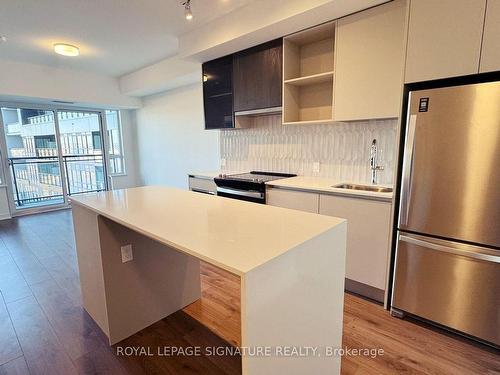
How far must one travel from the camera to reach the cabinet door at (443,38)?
1.62 m

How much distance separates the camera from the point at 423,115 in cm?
183

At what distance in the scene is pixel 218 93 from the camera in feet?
11.5

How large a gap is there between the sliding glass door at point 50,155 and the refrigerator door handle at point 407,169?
639cm

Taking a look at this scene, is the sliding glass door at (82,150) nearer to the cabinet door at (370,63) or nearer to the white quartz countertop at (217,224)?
the white quartz countertop at (217,224)

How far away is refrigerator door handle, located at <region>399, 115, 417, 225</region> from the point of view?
1.89 m

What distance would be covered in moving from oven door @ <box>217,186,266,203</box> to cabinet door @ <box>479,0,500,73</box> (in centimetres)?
197

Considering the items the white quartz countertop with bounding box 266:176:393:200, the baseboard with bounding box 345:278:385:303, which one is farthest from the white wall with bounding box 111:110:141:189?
the baseboard with bounding box 345:278:385:303

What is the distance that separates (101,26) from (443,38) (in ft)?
11.0

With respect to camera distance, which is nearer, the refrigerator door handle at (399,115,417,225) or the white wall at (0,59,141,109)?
the refrigerator door handle at (399,115,417,225)

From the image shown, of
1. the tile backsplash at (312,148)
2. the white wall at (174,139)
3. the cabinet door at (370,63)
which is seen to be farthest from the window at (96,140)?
the cabinet door at (370,63)

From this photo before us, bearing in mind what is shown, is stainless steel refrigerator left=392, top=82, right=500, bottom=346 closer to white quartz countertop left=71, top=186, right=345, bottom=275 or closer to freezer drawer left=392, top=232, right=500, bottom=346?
freezer drawer left=392, top=232, right=500, bottom=346

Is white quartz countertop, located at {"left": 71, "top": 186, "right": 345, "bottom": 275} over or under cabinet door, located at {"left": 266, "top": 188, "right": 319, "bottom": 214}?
over

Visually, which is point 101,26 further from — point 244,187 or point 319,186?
point 319,186

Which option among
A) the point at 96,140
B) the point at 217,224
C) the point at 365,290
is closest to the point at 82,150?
the point at 96,140
